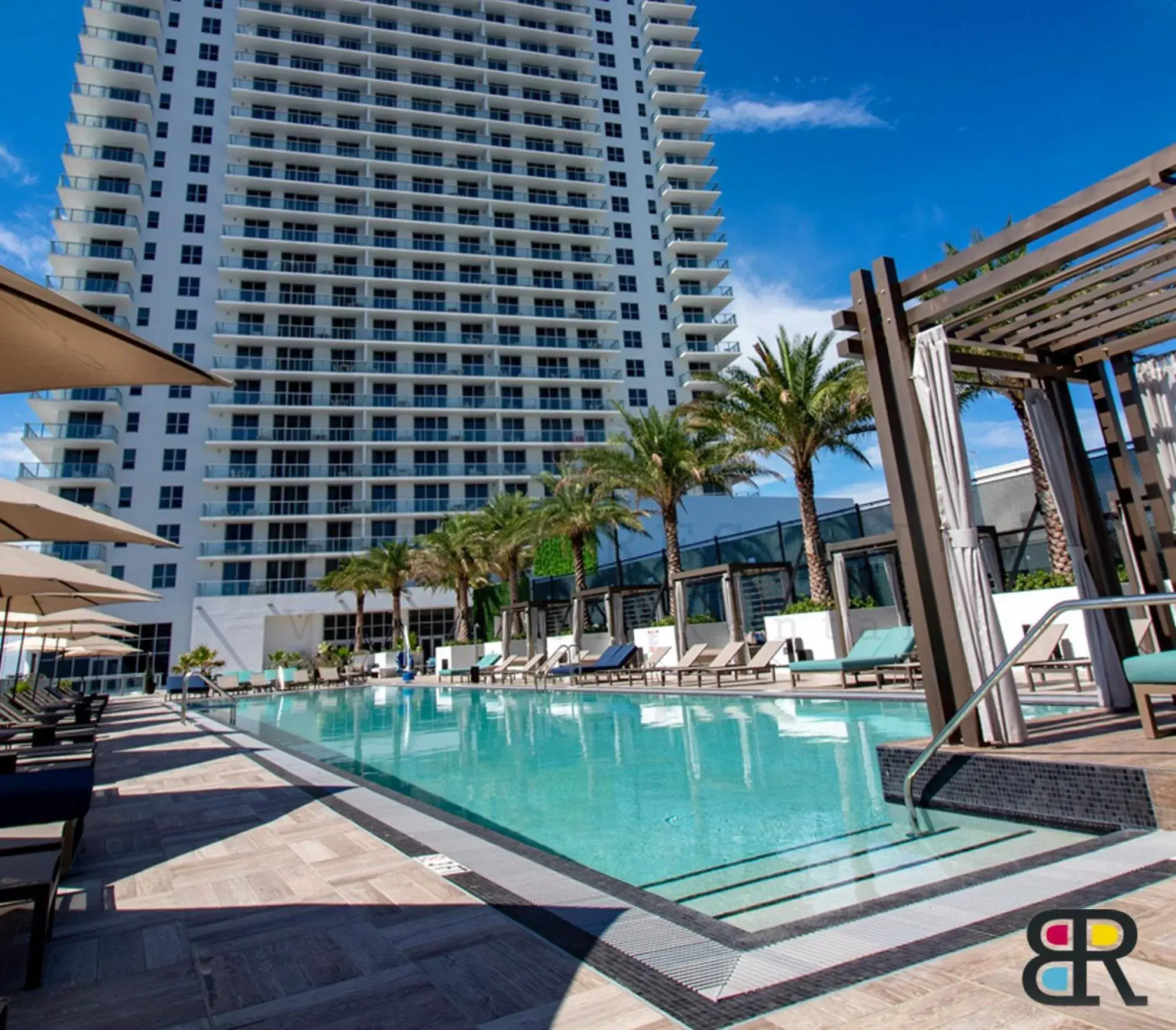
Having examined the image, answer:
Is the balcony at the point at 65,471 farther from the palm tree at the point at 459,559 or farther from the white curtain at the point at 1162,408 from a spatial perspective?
the white curtain at the point at 1162,408

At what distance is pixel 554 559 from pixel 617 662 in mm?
14267

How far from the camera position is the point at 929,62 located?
2019 centimetres

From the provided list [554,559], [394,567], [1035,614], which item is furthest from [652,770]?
[394,567]

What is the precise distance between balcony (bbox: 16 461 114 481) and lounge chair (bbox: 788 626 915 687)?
1559 inches

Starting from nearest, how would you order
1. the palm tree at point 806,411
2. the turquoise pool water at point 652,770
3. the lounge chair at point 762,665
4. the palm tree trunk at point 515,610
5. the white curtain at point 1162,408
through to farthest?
the turquoise pool water at point 652,770 < the white curtain at point 1162,408 < the lounge chair at point 762,665 < the palm tree at point 806,411 < the palm tree trunk at point 515,610

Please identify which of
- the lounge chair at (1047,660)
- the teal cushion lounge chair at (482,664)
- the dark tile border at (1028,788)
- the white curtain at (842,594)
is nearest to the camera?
the dark tile border at (1028,788)

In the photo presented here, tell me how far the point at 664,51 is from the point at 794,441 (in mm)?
51135

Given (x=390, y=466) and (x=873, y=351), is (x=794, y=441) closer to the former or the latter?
(x=873, y=351)

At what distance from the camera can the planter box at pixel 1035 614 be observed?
35.1ft

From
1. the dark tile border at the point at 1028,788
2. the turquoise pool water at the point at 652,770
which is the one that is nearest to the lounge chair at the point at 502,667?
the turquoise pool water at the point at 652,770

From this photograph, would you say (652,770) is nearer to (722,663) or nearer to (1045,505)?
(722,663)

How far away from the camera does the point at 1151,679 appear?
3.82 metres

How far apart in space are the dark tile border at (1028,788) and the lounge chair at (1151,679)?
66 cm

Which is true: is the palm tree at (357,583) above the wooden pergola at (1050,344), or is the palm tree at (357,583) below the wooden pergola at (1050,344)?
above
